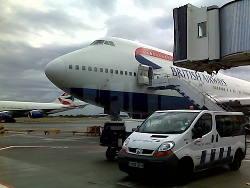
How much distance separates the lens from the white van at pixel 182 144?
22.2 feet

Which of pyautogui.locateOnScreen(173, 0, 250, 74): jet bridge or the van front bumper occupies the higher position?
pyautogui.locateOnScreen(173, 0, 250, 74): jet bridge

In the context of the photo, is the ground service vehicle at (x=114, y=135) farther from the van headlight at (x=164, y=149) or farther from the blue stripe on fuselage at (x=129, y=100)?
the blue stripe on fuselage at (x=129, y=100)

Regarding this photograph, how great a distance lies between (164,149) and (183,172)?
0.75 metres

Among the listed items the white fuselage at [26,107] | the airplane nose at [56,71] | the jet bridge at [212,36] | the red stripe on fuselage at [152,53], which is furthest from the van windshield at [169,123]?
the white fuselage at [26,107]

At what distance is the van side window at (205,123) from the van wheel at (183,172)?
1.05 metres

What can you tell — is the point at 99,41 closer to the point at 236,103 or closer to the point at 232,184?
the point at 236,103

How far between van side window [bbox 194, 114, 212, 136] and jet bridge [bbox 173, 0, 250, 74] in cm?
203

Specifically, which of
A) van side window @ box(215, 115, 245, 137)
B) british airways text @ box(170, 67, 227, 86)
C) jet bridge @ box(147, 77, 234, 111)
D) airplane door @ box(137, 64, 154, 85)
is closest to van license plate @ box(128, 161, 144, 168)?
van side window @ box(215, 115, 245, 137)

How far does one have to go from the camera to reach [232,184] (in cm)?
702

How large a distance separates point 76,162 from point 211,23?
20.1 feet

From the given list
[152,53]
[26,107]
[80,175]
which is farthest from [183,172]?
[26,107]

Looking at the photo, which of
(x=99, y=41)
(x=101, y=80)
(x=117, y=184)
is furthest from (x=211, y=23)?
(x=99, y=41)

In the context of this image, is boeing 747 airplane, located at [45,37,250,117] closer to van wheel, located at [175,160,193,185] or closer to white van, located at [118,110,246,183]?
white van, located at [118,110,246,183]

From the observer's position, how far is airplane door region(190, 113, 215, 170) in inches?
289
